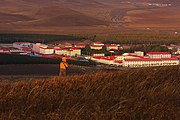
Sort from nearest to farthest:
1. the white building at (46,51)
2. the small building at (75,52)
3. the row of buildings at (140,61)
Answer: the row of buildings at (140,61) → the small building at (75,52) → the white building at (46,51)

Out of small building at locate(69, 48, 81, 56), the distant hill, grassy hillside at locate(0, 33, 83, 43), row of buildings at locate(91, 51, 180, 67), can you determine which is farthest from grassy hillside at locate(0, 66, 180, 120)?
the distant hill

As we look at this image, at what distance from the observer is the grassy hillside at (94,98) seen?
2.86m

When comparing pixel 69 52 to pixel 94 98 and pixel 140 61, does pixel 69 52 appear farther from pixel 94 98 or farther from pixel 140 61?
pixel 94 98

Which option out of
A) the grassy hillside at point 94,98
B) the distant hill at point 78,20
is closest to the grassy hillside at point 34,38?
the distant hill at point 78,20

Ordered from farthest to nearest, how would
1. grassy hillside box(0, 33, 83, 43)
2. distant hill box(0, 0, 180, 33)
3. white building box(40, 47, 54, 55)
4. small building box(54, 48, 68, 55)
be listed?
distant hill box(0, 0, 180, 33)
grassy hillside box(0, 33, 83, 43)
small building box(54, 48, 68, 55)
white building box(40, 47, 54, 55)

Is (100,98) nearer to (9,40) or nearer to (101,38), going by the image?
(9,40)

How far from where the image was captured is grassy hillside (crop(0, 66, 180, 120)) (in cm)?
286

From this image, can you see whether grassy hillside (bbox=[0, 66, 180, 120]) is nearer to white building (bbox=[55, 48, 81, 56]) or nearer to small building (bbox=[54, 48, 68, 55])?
white building (bbox=[55, 48, 81, 56])

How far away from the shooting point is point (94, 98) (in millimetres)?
3225

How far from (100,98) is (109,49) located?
27755 mm

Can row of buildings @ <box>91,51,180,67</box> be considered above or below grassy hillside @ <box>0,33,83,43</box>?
above

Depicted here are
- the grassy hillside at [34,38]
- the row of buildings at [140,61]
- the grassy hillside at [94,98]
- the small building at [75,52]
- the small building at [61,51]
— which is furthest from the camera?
the grassy hillside at [34,38]

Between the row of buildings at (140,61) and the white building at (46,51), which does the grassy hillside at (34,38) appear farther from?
the row of buildings at (140,61)

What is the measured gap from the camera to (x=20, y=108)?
292 centimetres
